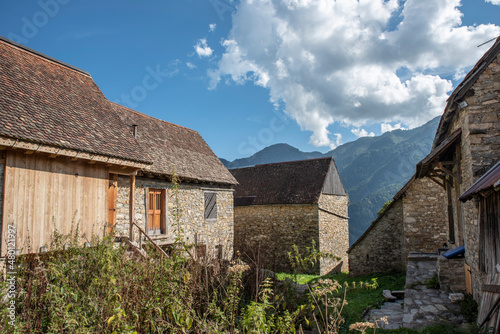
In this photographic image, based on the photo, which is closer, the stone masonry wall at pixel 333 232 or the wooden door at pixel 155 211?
the wooden door at pixel 155 211

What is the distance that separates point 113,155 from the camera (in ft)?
28.1

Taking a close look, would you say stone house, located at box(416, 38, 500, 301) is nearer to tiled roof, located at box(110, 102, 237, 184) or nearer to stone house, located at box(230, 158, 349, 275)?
tiled roof, located at box(110, 102, 237, 184)

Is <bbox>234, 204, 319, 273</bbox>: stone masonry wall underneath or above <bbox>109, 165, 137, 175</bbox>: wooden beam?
underneath

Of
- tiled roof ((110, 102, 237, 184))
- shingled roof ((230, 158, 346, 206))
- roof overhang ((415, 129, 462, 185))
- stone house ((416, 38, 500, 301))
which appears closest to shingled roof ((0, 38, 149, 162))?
tiled roof ((110, 102, 237, 184))

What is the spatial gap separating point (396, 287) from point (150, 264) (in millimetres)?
8775

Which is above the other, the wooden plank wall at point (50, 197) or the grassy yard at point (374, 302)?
the wooden plank wall at point (50, 197)

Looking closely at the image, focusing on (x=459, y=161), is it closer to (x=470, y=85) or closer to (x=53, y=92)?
(x=470, y=85)

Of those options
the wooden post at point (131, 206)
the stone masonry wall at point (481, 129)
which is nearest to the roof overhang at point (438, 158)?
the stone masonry wall at point (481, 129)

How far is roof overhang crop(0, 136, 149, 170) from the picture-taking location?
6508 mm

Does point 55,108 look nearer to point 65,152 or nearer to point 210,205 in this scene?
point 65,152

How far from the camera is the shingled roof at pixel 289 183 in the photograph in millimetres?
20344

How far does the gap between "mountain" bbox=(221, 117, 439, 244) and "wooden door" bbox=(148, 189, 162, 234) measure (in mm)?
60253

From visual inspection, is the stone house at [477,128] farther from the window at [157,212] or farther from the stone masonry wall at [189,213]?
the window at [157,212]

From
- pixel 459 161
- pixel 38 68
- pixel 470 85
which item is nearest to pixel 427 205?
pixel 459 161
